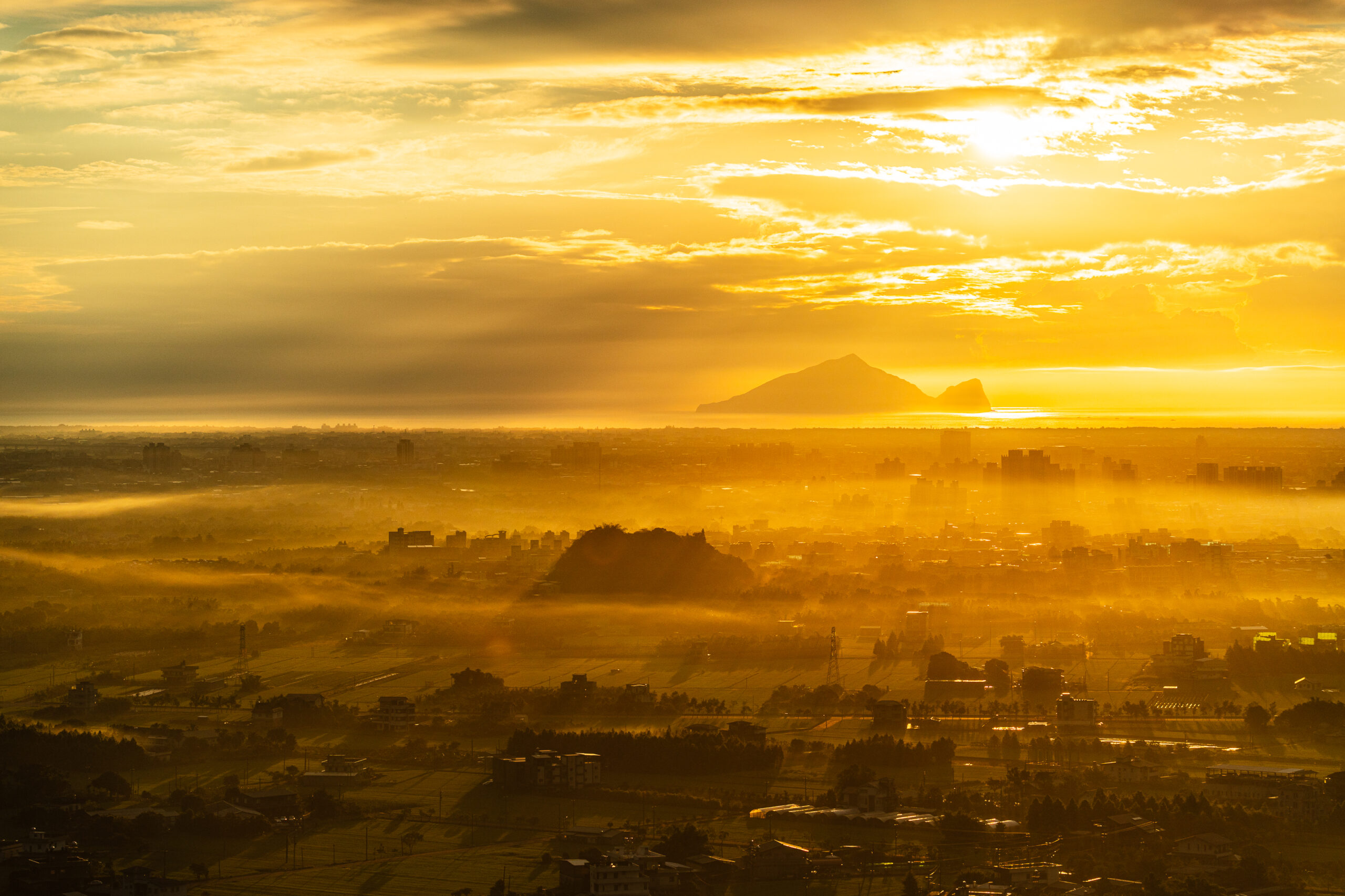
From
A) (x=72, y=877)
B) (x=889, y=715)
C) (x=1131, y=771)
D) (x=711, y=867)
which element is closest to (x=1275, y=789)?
(x=1131, y=771)

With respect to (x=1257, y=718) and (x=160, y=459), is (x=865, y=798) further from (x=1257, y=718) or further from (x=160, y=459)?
(x=160, y=459)

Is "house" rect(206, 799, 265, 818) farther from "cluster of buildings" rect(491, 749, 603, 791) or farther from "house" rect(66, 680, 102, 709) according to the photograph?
"house" rect(66, 680, 102, 709)

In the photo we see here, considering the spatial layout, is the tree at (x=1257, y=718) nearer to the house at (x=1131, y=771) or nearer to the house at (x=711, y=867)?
the house at (x=1131, y=771)

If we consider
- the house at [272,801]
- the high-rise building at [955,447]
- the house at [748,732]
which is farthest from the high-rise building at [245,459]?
the house at [272,801]

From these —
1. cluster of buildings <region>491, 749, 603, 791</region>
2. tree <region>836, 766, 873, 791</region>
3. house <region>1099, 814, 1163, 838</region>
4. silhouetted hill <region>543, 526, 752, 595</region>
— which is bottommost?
silhouetted hill <region>543, 526, 752, 595</region>

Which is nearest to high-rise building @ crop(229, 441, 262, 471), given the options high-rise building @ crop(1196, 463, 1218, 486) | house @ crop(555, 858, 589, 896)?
high-rise building @ crop(1196, 463, 1218, 486)
